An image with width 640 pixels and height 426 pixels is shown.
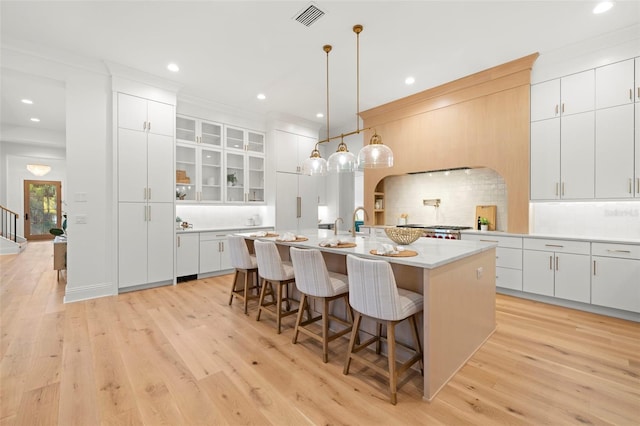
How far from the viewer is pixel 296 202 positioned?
6.18 meters

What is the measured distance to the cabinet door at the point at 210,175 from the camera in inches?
206

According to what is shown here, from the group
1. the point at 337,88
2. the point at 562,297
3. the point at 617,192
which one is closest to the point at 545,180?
the point at 617,192

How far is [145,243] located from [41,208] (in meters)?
7.78

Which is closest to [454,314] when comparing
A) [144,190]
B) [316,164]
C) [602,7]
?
[316,164]

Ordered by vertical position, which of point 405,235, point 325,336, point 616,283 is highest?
point 405,235

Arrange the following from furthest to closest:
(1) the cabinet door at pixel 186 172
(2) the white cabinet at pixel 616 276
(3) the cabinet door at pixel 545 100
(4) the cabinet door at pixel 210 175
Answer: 1. (4) the cabinet door at pixel 210 175
2. (1) the cabinet door at pixel 186 172
3. (3) the cabinet door at pixel 545 100
4. (2) the white cabinet at pixel 616 276

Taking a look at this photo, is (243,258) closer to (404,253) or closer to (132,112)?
(404,253)

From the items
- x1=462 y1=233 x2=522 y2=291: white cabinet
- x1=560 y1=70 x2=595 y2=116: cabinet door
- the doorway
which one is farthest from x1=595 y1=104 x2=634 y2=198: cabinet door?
the doorway

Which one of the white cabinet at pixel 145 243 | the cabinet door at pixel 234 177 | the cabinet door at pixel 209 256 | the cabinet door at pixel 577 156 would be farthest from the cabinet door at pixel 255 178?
the cabinet door at pixel 577 156

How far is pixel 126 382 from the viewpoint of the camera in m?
1.97

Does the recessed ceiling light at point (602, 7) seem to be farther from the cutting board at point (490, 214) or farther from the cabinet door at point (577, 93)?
the cutting board at point (490, 214)

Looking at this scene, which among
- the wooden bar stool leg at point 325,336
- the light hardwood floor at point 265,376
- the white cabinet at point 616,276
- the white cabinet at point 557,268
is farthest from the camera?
the white cabinet at point 557,268

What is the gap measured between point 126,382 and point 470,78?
17.2 ft

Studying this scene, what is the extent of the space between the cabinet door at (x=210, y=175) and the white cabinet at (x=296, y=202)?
1148 mm
